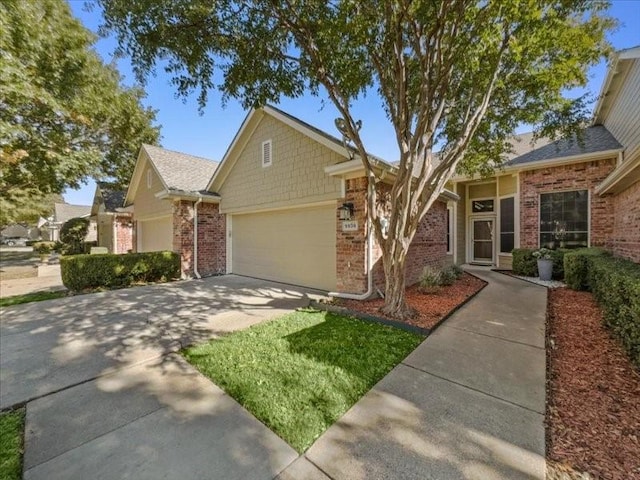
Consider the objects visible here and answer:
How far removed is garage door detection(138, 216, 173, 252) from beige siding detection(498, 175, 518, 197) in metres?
13.8

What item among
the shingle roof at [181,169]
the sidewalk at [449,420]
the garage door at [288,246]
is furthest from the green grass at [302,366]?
the shingle roof at [181,169]

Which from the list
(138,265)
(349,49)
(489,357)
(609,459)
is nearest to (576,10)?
(349,49)

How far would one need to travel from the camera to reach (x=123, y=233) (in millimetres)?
16203

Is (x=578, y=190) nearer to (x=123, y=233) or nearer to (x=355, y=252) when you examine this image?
(x=355, y=252)

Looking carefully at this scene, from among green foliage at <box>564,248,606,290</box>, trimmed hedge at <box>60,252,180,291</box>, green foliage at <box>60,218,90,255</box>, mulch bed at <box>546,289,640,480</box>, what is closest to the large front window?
green foliage at <box>564,248,606,290</box>

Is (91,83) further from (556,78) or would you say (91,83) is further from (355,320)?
(556,78)

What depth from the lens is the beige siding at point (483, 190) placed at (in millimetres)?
11867

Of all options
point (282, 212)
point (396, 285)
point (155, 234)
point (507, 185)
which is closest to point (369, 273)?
point (396, 285)

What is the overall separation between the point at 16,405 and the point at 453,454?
425 centimetres

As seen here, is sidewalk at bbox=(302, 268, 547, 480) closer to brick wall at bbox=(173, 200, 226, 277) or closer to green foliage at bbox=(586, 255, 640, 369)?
green foliage at bbox=(586, 255, 640, 369)

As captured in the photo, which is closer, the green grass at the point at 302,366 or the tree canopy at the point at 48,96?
the green grass at the point at 302,366

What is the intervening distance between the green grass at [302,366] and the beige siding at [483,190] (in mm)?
9960

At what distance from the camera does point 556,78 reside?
217 inches

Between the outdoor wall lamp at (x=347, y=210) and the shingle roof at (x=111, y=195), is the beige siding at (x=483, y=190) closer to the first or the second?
the outdoor wall lamp at (x=347, y=210)
